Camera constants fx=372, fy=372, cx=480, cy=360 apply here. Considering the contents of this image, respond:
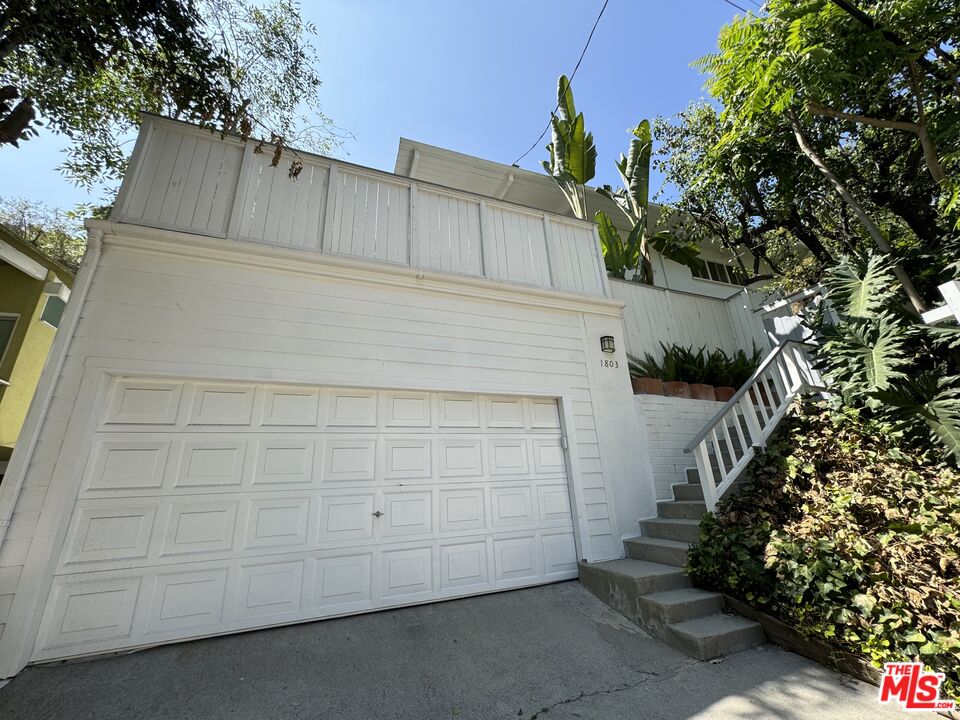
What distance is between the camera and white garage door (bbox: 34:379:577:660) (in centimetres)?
315

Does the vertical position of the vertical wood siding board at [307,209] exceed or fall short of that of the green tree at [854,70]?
it falls short

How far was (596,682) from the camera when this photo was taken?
2742mm

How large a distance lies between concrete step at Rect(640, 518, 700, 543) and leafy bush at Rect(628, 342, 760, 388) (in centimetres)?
238

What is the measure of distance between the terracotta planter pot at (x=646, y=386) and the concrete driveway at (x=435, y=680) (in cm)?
319

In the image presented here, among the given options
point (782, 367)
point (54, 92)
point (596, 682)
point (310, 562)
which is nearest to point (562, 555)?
point (596, 682)

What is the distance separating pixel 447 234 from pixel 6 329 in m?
8.10

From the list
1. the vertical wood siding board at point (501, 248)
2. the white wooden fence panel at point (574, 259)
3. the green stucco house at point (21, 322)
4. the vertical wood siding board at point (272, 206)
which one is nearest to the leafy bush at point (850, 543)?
the white wooden fence panel at point (574, 259)

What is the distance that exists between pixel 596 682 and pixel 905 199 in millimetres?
8368

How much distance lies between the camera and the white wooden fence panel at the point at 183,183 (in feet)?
13.5

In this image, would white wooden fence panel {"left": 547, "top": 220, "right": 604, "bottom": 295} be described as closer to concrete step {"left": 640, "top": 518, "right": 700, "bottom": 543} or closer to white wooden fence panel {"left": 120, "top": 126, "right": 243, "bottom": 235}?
concrete step {"left": 640, "top": 518, "right": 700, "bottom": 543}

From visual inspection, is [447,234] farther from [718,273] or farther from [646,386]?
[718,273]

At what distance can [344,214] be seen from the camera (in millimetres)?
4922

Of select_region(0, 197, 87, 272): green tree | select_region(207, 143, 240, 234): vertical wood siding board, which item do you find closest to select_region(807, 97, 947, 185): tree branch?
select_region(207, 143, 240, 234): vertical wood siding board

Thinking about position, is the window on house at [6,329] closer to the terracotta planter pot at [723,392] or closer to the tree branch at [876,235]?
the terracotta planter pot at [723,392]
